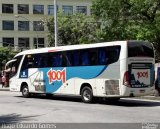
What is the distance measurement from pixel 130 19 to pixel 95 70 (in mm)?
18218

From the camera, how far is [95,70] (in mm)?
22562

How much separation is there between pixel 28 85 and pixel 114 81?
7.83 m

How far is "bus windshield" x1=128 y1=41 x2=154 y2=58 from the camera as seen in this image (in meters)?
21.4

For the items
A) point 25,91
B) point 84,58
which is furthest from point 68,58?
point 25,91

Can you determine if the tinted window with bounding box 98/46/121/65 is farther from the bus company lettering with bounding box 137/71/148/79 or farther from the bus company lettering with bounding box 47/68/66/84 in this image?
the bus company lettering with bounding box 47/68/66/84

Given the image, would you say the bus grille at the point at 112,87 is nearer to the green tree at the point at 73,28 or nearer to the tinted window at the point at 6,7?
the green tree at the point at 73,28

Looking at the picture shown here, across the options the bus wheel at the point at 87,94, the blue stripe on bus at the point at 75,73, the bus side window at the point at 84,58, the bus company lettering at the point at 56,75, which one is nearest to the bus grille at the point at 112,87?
the blue stripe on bus at the point at 75,73

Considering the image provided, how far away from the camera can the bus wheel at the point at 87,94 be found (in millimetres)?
22891

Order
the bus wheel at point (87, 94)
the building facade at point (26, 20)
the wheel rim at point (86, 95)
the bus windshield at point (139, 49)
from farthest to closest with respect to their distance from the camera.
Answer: the building facade at point (26, 20), the wheel rim at point (86, 95), the bus wheel at point (87, 94), the bus windshield at point (139, 49)

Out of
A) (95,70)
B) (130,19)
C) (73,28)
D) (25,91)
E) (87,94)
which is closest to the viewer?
(95,70)

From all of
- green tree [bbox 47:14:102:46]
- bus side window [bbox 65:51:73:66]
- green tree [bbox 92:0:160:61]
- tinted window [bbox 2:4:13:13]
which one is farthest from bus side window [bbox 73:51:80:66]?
tinted window [bbox 2:4:13:13]

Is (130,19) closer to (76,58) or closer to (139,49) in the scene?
(76,58)

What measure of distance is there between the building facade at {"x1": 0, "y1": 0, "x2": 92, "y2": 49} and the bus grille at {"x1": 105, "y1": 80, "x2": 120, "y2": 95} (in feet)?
214

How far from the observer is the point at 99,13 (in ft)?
136
